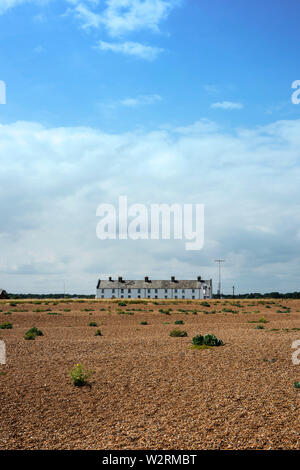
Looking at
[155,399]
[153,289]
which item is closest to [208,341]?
[155,399]

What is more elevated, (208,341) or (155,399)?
(208,341)

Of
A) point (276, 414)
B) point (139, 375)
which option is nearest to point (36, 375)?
point (139, 375)

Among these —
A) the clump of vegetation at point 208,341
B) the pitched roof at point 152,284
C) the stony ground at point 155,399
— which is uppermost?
the pitched roof at point 152,284

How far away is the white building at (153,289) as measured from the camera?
133 meters

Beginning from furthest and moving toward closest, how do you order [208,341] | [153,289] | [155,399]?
[153,289] → [208,341] → [155,399]

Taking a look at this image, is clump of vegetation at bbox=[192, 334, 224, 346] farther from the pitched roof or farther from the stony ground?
the pitched roof

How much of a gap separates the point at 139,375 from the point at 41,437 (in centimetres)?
531

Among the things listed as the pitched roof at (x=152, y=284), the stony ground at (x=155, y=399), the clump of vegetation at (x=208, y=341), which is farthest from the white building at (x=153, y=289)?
the stony ground at (x=155, y=399)

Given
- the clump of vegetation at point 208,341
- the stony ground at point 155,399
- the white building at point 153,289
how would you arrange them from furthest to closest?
the white building at point 153,289 → the clump of vegetation at point 208,341 → the stony ground at point 155,399

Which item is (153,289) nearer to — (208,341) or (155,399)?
(208,341)

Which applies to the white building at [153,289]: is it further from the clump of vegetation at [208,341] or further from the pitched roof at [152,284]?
the clump of vegetation at [208,341]

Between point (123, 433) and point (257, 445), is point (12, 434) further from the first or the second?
point (257, 445)

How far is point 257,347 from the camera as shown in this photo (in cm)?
1955

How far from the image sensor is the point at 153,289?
442 ft
